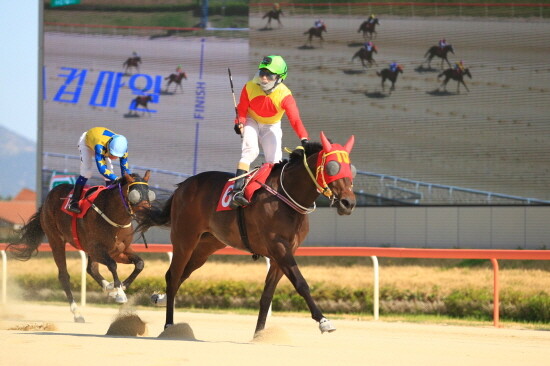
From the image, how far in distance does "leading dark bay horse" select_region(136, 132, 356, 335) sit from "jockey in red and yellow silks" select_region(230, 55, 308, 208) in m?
0.22

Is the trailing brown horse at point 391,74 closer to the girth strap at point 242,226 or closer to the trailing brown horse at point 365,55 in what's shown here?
the trailing brown horse at point 365,55

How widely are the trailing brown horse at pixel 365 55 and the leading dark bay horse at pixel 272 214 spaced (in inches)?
427

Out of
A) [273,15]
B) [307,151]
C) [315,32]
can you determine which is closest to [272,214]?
[307,151]

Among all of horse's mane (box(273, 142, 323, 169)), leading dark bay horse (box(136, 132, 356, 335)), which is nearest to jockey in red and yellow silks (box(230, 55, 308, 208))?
horse's mane (box(273, 142, 323, 169))

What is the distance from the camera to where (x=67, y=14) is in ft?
73.4

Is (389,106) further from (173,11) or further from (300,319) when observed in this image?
(300,319)

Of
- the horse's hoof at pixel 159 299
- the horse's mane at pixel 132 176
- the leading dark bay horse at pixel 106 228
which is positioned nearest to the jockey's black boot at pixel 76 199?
the leading dark bay horse at pixel 106 228

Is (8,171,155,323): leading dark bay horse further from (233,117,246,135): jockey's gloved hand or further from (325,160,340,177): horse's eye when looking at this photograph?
(325,160,340,177): horse's eye

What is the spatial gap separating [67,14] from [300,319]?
13.2m

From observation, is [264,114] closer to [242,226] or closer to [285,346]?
[242,226]

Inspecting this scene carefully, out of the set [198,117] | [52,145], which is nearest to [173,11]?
[198,117]

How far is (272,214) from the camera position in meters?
7.52

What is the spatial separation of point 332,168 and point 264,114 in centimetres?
115

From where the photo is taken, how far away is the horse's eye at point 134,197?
9.56 meters
